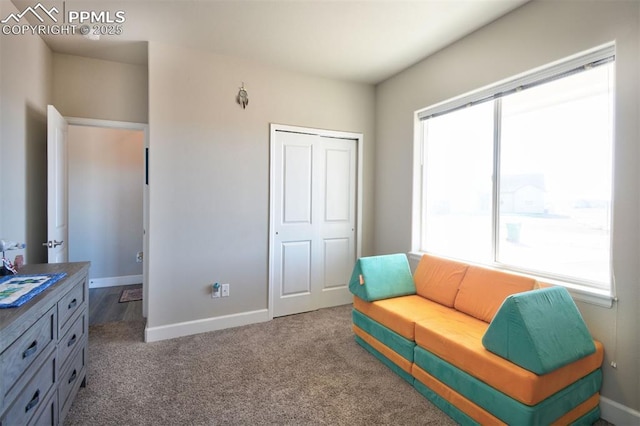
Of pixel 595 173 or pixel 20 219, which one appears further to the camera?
pixel 20 219

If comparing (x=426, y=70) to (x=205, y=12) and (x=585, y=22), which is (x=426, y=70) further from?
(x=205, y=12)

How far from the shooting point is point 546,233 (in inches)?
87.4

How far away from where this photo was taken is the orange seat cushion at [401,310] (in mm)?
2166

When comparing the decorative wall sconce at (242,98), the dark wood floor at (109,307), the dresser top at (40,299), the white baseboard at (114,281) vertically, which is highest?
the decorative wall sconce at (242,98)

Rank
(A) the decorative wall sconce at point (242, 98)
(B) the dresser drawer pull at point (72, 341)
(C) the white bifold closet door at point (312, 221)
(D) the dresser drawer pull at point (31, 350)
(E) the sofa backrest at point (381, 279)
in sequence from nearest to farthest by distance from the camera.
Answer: (D) the dresser drawer pull at point (31, 350) → (B) the dresser drawer pull at point (72, 341) → (E) the sofa backrest at point (381, 279) → (A) the decorative wall sconce at point (242, 98) → (C) the white bifold closet door at point (312, 221)

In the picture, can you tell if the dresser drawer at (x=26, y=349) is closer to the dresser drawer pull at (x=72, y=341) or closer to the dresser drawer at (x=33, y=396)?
the dresser drawer at (x=33, y=396)

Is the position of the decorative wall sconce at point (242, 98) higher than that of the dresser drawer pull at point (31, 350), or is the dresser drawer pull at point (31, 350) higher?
the decorative wall sconce at point (242, 98)

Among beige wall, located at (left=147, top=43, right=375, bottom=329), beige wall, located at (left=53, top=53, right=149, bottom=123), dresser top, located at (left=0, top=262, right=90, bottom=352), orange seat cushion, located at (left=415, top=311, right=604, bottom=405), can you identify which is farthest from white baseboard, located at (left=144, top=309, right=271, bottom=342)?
beige wall, located at (left=53, top=53, right=149, bottom=123)

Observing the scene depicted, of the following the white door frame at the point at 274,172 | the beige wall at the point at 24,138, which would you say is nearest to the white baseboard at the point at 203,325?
the white door frame at the point at 274,172

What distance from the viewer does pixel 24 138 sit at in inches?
92.1

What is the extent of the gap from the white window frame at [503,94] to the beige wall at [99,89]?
115 inches

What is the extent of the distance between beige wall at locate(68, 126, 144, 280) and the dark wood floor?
41 cm

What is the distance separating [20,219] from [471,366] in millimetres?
3258

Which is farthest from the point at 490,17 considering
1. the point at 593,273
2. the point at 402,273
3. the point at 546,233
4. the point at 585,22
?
the point at 402,273
